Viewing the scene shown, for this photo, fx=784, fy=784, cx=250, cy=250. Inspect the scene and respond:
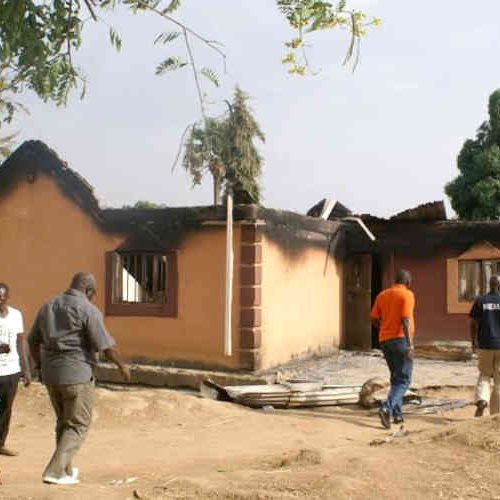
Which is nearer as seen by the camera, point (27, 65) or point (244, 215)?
point (27, 65)

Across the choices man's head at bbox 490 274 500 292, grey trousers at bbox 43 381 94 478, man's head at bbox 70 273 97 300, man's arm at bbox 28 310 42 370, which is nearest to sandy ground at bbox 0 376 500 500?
grey trousers at bbox 43 381 94 478

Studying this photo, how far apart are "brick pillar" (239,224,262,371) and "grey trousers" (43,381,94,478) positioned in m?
→ 5.36

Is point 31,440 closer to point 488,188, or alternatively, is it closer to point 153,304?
point 153,304

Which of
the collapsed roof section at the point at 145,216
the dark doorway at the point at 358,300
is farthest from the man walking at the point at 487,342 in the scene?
the dark doorway at the point at 358,300

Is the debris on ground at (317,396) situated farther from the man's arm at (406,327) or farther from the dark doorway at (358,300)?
the dark doorway at (358,300)

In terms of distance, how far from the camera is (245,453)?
772 cm

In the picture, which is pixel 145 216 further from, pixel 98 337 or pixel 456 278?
pixel 98 337

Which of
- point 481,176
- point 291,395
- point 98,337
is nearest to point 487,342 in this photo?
point 291,395

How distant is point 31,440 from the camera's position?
8.66 m

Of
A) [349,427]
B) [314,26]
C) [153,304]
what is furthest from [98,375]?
[314,26]

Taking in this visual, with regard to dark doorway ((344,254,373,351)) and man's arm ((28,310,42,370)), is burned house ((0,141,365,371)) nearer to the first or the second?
dark doorway ((344,254,373,351))

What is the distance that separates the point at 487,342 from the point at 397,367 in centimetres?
109

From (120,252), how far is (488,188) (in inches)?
436

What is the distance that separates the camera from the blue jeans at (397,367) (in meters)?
8.34
